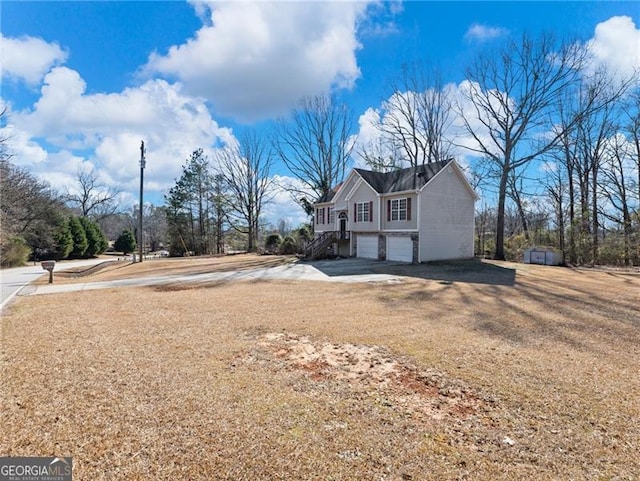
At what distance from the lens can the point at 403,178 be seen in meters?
22.4

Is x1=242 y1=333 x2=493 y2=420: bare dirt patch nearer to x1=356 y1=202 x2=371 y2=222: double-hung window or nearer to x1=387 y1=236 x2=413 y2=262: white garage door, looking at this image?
x1=387 y1=236 x2=413 y2=262: white garage door

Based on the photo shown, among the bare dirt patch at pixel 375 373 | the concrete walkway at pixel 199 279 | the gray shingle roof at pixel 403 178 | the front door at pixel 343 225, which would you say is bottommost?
the bare dirt patch at pixel 375 373

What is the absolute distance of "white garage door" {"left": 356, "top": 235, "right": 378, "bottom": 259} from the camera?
74.1 ft

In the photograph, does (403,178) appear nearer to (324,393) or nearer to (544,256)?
(544,256)

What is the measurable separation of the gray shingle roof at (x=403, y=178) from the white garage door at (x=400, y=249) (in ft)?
10.2

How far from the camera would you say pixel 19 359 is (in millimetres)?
4895

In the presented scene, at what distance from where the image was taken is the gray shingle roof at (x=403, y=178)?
68.4 ft

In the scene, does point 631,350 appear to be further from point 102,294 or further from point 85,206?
point 85,206

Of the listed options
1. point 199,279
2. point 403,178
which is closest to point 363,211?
point 403,178

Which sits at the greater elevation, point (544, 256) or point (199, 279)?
point (544, 256)

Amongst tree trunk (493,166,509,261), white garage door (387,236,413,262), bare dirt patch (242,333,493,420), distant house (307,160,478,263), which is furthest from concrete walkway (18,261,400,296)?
tree trunk (493,166,509,261)

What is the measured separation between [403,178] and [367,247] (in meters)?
5.20

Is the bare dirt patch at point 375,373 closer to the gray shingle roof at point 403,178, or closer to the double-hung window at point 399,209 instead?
the double-hung window at point 399,209

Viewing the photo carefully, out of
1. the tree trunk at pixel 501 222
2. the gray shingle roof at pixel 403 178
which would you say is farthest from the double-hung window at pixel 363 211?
the tree trunk at pixel 501 222
